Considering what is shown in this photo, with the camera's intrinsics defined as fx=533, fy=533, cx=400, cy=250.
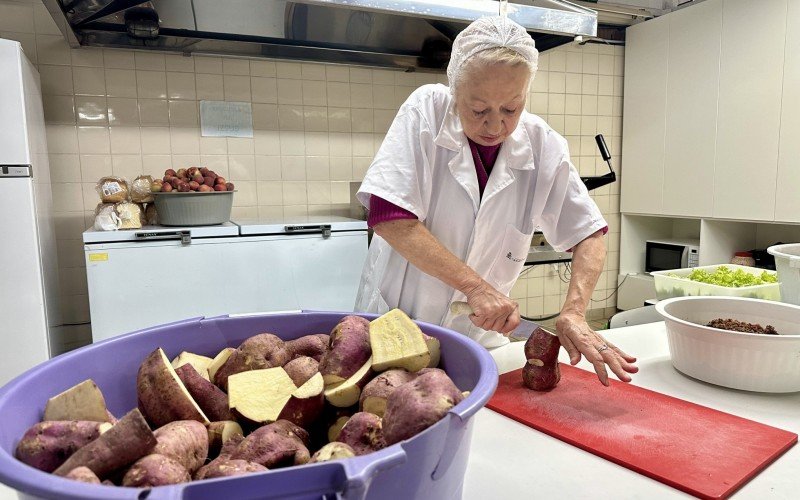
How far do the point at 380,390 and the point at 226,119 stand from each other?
2.71 meters

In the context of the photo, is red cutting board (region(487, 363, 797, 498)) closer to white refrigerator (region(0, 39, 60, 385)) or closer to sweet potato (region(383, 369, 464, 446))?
sweet potato (region(383, 369, 464, 446))

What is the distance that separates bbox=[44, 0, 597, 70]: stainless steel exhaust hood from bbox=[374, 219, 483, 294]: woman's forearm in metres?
1.01

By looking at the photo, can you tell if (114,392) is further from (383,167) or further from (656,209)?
(656,209)

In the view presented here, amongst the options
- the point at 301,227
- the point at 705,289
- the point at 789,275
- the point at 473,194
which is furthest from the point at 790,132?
the point at 301,227

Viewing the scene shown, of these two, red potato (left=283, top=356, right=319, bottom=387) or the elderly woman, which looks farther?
the elderly woman

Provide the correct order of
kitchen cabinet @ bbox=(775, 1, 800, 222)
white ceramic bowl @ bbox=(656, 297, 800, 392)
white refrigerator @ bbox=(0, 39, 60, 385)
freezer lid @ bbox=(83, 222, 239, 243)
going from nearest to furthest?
white ceramic bowl @ bbox=(656, 297, 800, 392) < white refrigerator @ bbox=(0, 39, 60, 385) < freezer lid @ bbox=(83, 222, 239, 243) < kitchen cabinet @ bbox=(775, 1, 800, 222)

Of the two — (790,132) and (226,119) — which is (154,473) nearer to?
(226,119)

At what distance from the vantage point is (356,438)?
1.77 ft

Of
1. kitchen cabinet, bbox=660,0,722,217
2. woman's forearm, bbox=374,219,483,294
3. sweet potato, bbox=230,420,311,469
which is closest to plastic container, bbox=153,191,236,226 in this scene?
woman's forearm, bbox=374,219,483,294

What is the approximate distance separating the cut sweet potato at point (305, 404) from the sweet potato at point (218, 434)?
0.05 meters

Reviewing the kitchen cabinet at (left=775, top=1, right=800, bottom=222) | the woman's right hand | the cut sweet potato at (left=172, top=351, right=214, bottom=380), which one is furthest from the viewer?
the kitchen cabinet at (left=775, top=1, right=800, bottom=222)

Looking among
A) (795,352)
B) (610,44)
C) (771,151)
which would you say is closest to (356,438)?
(795,352)

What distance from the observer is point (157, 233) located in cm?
225

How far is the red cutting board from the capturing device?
0.70m
